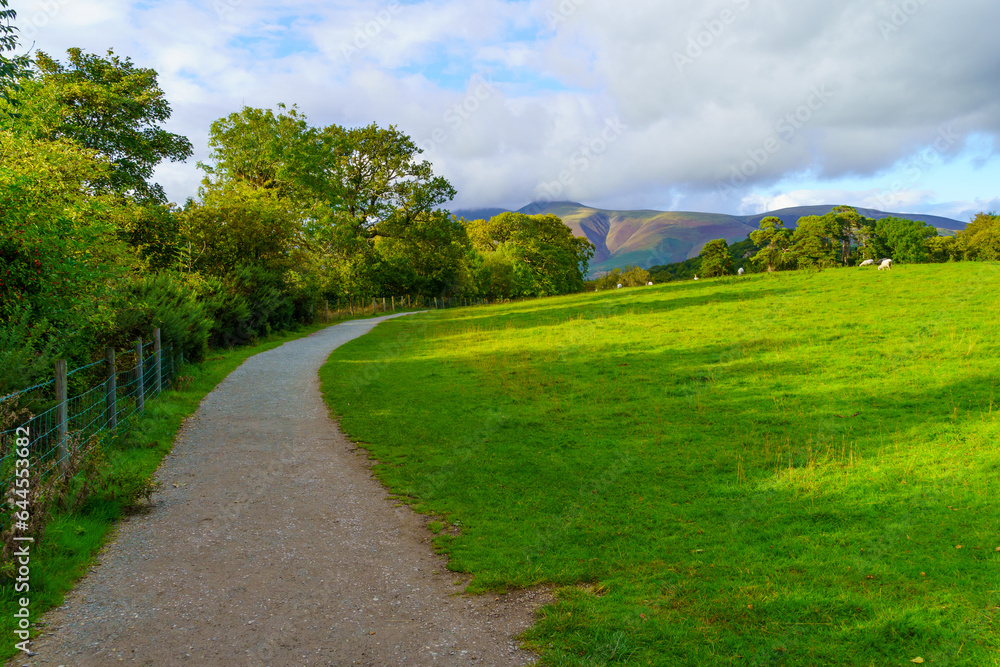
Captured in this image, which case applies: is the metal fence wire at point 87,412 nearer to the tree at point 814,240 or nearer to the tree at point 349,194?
the tree at point 349,194

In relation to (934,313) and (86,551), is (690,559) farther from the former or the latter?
(934,313)

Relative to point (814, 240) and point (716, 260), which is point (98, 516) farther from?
point (716, 260)

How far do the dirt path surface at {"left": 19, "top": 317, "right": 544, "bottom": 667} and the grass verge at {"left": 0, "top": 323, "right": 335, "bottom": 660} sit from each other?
0.62 feet

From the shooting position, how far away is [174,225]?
24.1 metres

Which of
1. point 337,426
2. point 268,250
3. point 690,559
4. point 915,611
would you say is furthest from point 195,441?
point 268,250

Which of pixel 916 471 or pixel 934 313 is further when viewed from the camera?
pixel 934 313

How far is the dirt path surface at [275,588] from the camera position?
4613mm

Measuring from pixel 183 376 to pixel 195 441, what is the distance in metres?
6.29

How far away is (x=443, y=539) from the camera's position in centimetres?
684

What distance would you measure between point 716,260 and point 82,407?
103838mm

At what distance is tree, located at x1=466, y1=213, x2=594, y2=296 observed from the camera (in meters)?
80.4

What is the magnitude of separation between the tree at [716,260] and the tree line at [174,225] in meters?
50.7

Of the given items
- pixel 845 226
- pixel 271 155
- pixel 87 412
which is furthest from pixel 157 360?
pixel 845 226

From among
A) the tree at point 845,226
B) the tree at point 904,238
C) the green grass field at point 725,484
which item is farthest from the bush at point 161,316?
the tree at point 904,238
